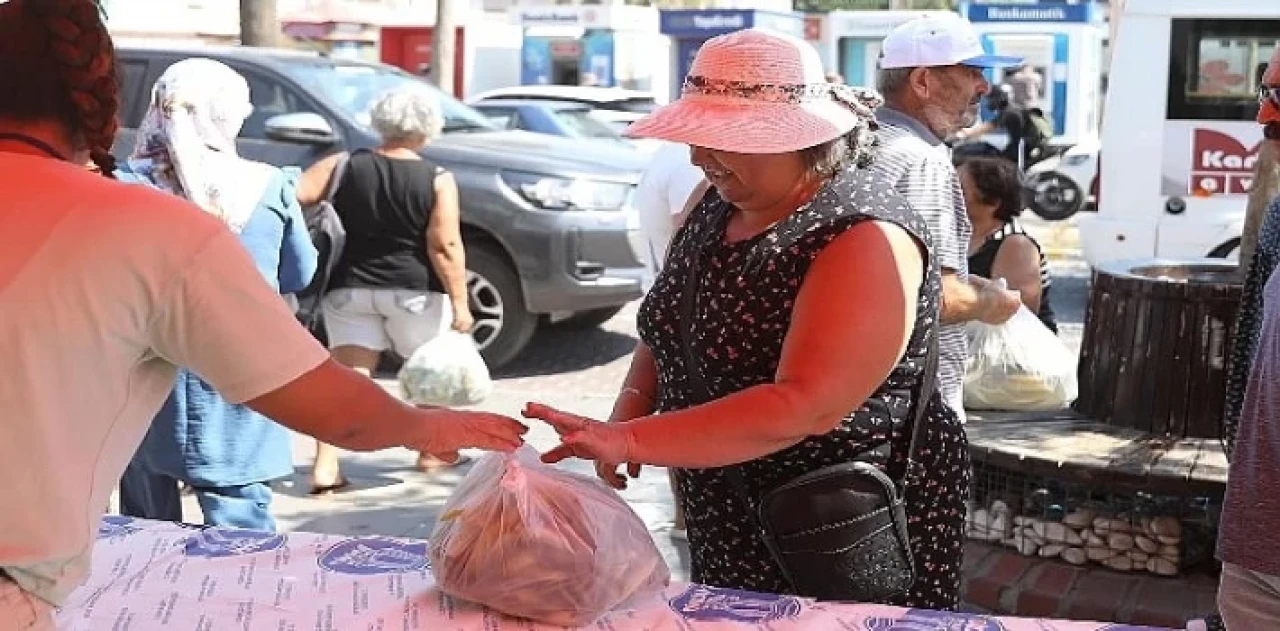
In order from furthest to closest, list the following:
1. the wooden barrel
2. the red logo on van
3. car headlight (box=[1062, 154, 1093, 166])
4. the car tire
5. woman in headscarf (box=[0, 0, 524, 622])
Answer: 1. car headlight (box=[1062, 154, 1093, 166])
2. the red logo on van
3. the car tire
4. the wooden barrel
5. woman in headscarf (box=[0, 0, 524, 622])

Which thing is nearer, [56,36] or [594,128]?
[56,36]

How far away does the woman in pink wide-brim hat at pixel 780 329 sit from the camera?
2441mm

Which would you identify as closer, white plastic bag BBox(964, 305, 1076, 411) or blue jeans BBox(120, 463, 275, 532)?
blue jeans BBox(120, 463, 275, 532)

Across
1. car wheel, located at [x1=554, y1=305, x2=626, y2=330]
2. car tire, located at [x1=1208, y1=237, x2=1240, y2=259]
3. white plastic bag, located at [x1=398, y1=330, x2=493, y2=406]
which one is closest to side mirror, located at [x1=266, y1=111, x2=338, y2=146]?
car wheel, located at [x1=554, y1=305, x2=626, y2=330]

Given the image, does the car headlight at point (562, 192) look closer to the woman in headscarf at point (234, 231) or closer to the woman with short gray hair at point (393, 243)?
the woman with short gray hair at point (393, 243)

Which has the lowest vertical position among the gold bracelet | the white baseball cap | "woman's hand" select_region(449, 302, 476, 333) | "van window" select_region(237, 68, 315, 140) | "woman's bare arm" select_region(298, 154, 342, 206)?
"woman's hand" select_region(449, 302, 476, 333)

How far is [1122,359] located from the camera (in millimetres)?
4945

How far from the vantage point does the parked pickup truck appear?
9102 millimetres

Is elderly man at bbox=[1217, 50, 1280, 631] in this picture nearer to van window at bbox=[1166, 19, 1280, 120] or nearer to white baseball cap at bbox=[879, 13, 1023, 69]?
white baseball cap at bbox=[879, 13, 1023, 69]

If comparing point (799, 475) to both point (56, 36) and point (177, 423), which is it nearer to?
point (56, 36)

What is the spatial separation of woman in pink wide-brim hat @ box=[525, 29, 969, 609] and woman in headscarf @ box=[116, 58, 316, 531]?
79.7 inches

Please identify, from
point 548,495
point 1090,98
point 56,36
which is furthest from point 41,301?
point 1090,98

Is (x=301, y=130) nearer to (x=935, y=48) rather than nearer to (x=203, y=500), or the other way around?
(x=203, y=500)

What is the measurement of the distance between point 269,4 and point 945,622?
1072 centimetres
